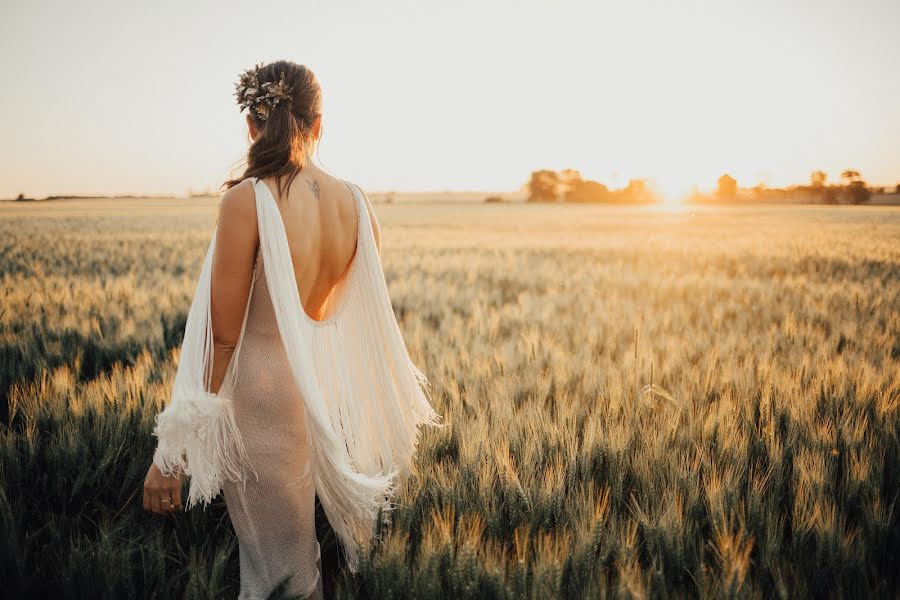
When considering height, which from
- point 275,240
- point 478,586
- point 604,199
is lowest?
point 478,586

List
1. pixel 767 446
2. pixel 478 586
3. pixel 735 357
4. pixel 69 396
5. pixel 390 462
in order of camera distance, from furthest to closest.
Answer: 1. pixel 735 357
2. pixel 69 396
3. pixel 767 446
4. pixel 390 462
5. pixel 478 586

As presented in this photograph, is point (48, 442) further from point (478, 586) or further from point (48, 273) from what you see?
point (48, 273)

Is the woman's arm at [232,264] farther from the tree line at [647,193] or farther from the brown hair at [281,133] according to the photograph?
the tree line at [647,193]

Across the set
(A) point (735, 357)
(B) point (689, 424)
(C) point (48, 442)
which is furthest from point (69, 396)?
(A) point (735, 357)

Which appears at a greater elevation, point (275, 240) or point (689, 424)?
point (275, 240)

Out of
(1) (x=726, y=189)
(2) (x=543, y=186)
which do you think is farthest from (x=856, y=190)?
(2) (x=543, y=186)

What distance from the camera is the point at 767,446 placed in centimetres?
228

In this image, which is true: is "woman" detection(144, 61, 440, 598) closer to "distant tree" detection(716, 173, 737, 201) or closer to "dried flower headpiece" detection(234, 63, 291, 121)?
"dried flower headpiece" detection(234, 63, 291, 121)

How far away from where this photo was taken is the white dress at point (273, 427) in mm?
1585

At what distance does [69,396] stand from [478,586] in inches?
99.5

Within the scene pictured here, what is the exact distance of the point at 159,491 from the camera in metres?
1.65

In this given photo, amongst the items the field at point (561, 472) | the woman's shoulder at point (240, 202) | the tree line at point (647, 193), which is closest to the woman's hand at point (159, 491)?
the field at point (561, 472)

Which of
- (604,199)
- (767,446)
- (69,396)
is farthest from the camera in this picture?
(604,199)

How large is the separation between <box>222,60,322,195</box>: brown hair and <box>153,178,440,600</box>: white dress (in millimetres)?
80
